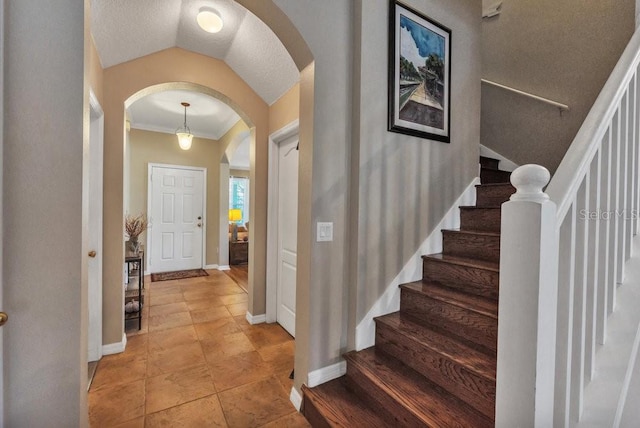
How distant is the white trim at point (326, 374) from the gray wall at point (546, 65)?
2.77 m

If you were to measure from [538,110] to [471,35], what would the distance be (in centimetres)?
118

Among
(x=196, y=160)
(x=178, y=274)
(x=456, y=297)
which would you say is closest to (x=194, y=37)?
→ (x=456, y=297)

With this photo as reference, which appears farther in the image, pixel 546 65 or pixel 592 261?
pixel 546 65

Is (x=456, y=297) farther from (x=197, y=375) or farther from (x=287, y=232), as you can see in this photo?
(x=197, y=375)

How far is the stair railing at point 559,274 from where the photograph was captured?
2.39ft

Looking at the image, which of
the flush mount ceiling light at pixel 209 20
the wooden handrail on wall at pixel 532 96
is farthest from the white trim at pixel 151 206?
the wooden handrail on wall at pixel 532 96

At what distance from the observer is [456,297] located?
164cm

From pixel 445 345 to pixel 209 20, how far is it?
2715 millimetres

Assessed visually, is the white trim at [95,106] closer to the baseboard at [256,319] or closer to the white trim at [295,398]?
the baseboard at [256,319]

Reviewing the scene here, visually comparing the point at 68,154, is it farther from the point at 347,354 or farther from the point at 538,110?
the point at 538,110

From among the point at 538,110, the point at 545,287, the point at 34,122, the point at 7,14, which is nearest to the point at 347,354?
the point at 545,287

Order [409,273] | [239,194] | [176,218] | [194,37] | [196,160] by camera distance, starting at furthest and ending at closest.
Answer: [239,194] < [196,160] < [176,218] < [194,37] < [409,273]

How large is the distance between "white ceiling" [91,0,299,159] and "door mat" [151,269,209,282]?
3.40 m

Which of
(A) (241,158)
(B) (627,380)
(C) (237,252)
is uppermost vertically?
(A) (241,158)
